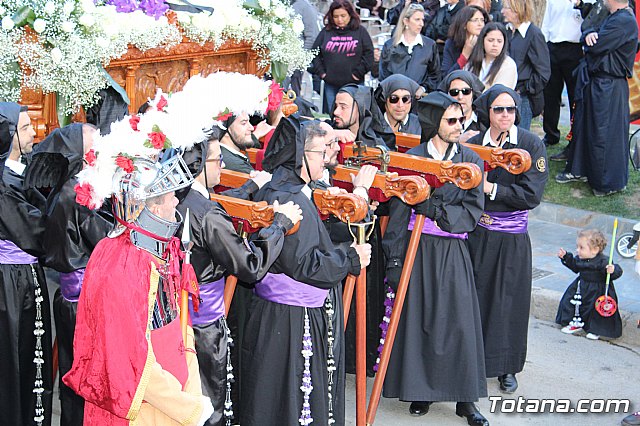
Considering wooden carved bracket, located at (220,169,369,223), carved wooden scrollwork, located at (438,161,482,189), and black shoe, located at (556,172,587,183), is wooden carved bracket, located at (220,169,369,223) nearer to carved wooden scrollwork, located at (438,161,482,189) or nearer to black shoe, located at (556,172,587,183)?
carved wooden scrollwork, located at (438,161,482,189)

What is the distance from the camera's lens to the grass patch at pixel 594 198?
1000cm

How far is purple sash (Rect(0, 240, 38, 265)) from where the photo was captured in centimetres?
552

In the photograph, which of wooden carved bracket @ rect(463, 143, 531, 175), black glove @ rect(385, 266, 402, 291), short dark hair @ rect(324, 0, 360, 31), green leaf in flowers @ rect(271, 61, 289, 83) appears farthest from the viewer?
short dark hair @ rect(324, 0, 360, 31)

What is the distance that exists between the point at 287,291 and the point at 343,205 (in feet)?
1.76

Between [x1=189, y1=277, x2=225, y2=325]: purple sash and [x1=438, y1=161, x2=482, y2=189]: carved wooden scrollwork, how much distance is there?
5.08ft

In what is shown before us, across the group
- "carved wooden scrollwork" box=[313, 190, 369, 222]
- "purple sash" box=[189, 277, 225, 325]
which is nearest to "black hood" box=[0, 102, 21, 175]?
"purple sash" box=[189, 277, 225, 325]

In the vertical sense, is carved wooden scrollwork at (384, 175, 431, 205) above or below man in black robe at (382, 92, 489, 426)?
above

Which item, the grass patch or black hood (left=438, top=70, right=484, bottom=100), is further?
the grass patch

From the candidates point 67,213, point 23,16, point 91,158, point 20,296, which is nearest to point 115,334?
point 91,158

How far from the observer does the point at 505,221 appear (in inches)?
273

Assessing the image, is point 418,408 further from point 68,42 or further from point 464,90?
point 68,42

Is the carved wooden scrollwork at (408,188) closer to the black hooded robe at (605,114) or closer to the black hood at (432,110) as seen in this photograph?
the black hood at (432,110)

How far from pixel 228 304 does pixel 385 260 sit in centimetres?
171

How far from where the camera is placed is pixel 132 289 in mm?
3852
